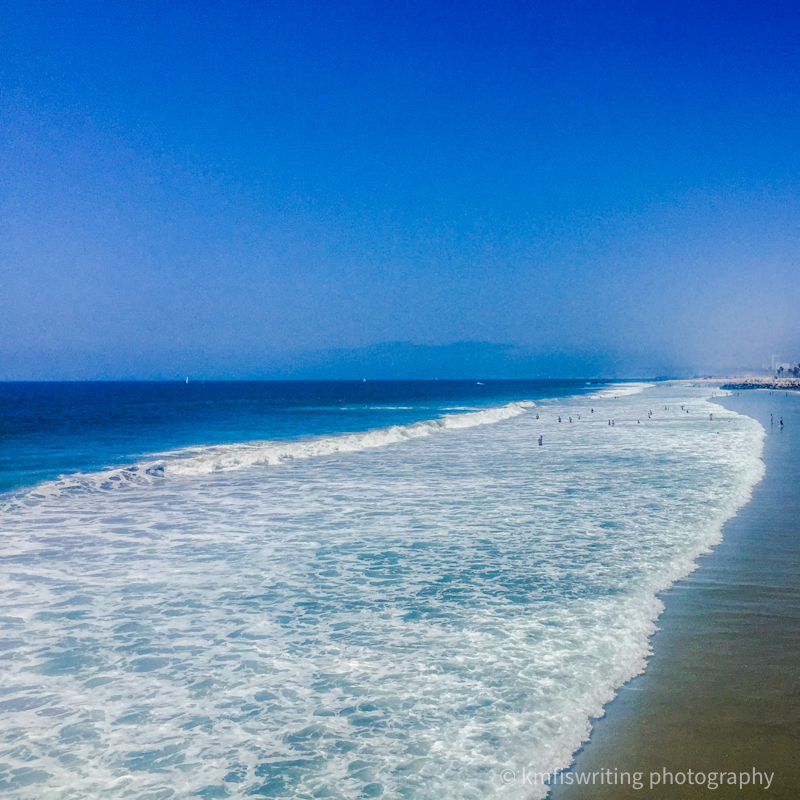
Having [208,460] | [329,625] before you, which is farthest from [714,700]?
[208,460]

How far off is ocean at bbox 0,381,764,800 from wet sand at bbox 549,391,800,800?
301 mm

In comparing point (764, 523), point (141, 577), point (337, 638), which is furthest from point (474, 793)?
point (764, 523)

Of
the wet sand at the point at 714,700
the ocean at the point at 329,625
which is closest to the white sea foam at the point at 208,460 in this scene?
the ocean at the point at 329,625

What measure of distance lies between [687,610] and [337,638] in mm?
5061

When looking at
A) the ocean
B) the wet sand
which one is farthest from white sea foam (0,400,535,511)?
the wet sand

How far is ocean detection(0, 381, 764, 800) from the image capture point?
5355mm

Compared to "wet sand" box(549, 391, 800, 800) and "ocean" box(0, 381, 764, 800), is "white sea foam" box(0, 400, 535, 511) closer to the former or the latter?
"ocean" box(0, 381, 764, 800)

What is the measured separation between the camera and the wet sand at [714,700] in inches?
195

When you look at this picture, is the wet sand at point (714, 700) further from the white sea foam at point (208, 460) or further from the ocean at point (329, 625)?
the white sea foam at point (208, 460)

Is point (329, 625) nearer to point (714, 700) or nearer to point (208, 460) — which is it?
point (714, 700)

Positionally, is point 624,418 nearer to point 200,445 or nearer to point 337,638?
point 200,445

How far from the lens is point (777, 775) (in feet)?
16.1

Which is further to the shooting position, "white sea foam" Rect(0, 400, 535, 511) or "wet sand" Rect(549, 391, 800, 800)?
"white sea foam" Rect(0, 400, 535, 511)

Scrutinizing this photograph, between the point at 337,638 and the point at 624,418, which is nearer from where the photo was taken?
the point at 337,638
